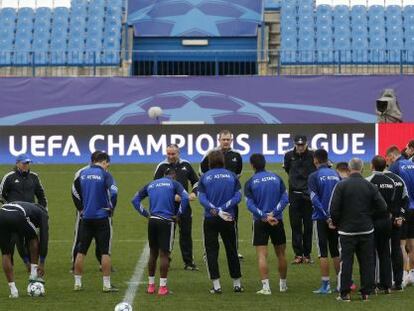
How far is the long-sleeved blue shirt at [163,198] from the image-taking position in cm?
1589

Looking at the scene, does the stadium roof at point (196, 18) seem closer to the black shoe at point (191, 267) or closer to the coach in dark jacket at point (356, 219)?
the black shoe at point (191, 267)

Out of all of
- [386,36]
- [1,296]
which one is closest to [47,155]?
[386,36]

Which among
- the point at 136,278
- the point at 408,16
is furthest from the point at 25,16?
the point at 136,278

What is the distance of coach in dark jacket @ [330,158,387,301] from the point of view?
14758mm

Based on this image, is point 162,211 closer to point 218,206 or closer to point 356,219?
point 218,206

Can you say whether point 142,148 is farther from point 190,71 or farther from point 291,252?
point 291,252

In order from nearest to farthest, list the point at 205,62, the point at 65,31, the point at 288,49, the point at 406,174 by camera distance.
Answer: the point at 406,174 → the point at 205,62 → the point at 288,49 → the point at 65,31

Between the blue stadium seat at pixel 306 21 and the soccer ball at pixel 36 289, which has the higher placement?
the blue stadium seat at pixel 306 21

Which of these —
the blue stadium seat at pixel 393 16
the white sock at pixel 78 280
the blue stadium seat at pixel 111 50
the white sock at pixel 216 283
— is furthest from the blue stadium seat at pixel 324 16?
the white sock at pixel 78 280

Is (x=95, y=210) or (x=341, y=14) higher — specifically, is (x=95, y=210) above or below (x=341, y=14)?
below

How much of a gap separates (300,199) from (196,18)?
25.3 meters

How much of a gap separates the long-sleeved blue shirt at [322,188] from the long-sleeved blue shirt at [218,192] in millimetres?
1044

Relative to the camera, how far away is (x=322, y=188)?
15.8 metres

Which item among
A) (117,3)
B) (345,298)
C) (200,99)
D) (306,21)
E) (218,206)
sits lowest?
(345,298)
